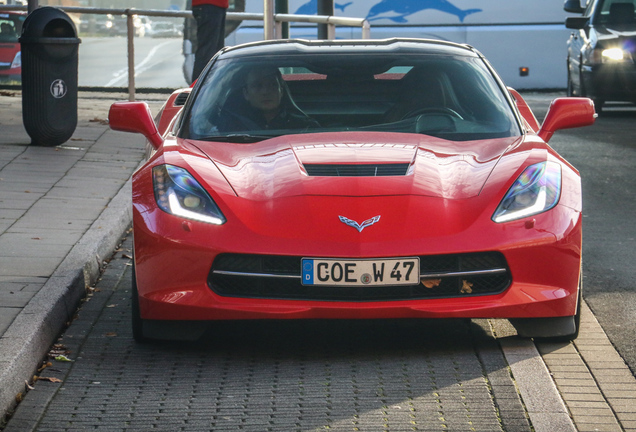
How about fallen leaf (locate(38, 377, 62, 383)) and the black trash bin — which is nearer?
fallen leaf (locate(38, 377, 62, 383))

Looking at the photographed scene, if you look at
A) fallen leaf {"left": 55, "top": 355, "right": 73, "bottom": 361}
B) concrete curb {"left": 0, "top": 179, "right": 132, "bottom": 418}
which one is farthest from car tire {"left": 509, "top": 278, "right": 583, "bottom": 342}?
concrete curb {"left": 0, "top": 179, "right": 132, "bottom": 418}

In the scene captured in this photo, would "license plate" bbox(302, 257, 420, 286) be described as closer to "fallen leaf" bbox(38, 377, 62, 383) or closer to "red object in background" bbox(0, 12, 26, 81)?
"fallen leaf" bbox(38, 377, 62, 383)

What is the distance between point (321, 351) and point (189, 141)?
131 centimetres

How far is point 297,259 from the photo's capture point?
4594 millimetres

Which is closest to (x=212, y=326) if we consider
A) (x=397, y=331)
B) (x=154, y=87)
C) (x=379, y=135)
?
(x=397, y=331)

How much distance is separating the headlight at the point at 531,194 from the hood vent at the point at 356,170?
0.47 meters

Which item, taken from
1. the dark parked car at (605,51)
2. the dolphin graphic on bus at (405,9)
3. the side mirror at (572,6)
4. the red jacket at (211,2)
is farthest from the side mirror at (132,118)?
the dolphin graphic on bus at (405,9)

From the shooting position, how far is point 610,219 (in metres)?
8.45

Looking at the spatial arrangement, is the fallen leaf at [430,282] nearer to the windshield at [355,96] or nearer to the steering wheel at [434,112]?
the windshield at [355,96]

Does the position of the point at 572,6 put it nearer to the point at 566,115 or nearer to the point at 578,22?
the point at 578,22

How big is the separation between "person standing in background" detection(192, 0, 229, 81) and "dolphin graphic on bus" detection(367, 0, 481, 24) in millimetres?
6425

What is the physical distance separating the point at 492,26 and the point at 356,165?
619 inches

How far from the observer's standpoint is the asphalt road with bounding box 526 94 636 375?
552cm

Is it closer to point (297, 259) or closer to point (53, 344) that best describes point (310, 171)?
point (297, 259)
